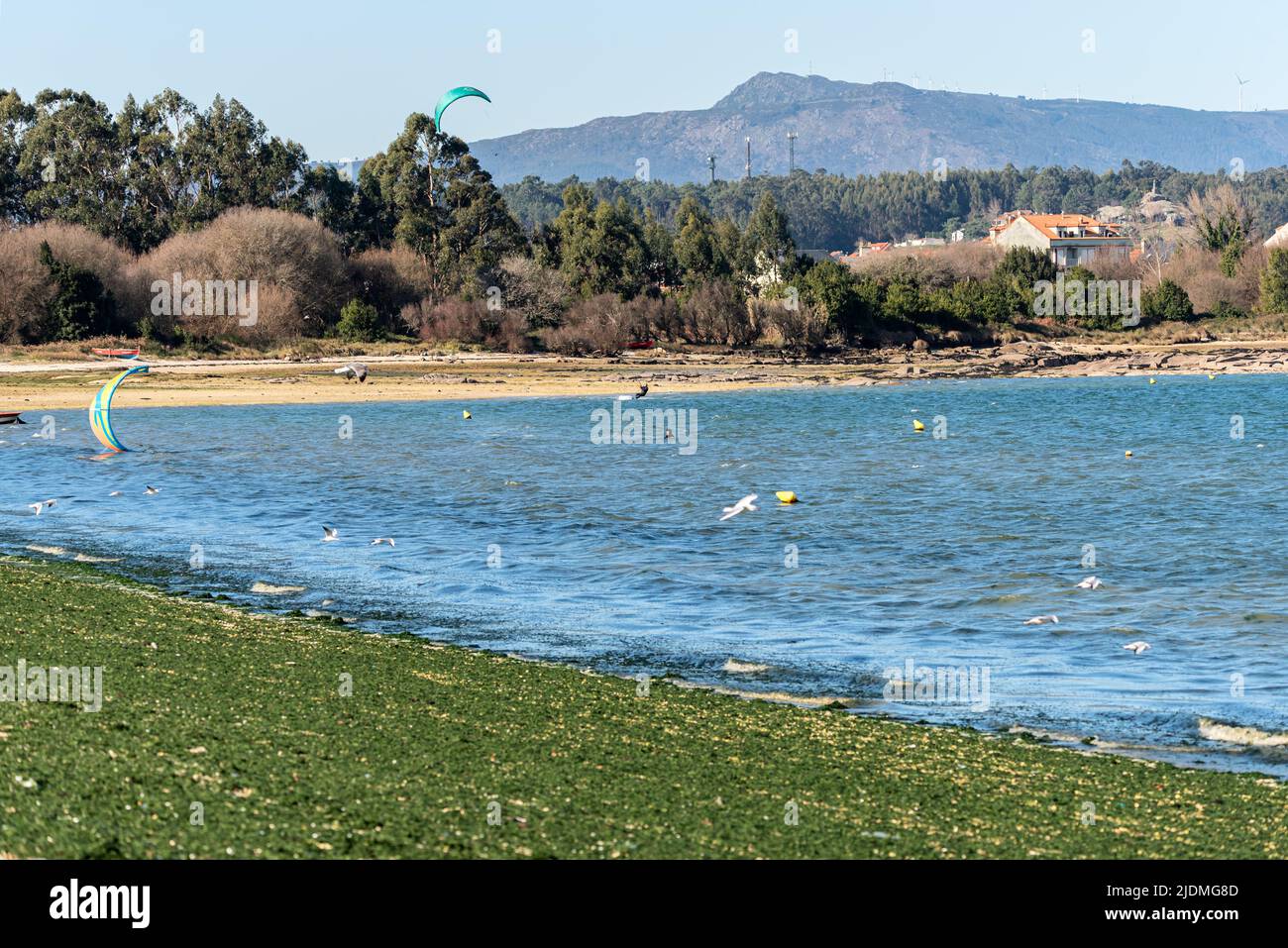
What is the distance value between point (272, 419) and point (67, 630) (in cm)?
3417

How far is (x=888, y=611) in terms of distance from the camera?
16.8 metres

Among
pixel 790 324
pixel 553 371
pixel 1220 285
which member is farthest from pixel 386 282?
pixel 1220 285

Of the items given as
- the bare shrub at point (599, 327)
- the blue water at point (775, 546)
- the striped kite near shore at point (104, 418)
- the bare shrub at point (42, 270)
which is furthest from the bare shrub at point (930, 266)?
the striped kite near shore at point (104, 418)

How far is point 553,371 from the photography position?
59531mm

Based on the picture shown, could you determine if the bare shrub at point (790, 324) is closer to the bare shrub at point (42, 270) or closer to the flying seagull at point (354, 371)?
the flying seagull at point (354, 371)

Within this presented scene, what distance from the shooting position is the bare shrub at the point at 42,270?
59.5 meters

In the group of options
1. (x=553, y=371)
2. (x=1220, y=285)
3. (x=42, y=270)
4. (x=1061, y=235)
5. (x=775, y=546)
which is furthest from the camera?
(x=1061, y=235)

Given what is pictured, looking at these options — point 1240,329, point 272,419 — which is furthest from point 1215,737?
point 1240,329

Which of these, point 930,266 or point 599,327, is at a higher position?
point 930,266

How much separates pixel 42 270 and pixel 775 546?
159ft

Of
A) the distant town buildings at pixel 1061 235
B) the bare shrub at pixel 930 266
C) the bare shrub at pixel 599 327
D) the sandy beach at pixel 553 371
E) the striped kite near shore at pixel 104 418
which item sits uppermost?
the distant town buildings at pixel 1061 235

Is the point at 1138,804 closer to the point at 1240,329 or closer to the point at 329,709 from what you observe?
the point at 329,709

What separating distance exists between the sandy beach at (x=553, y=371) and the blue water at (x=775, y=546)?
223 inches

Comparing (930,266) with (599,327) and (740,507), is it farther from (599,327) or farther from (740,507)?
(740,507)
